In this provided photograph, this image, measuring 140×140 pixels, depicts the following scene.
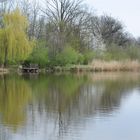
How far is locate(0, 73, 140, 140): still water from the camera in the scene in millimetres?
12578

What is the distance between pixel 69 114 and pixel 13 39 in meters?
29.5

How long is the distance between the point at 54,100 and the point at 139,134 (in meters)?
8.63

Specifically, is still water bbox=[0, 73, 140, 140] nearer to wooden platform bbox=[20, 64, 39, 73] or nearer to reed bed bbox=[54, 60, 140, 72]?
wooden platform bbox=[20, 64, 39, 73]

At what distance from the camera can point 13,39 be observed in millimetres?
44938

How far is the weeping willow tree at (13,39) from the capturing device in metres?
45.0

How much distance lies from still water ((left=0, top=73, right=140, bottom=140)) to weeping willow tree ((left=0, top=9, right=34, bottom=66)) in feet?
64.5

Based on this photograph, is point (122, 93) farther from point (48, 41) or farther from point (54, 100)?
point (48, 41)

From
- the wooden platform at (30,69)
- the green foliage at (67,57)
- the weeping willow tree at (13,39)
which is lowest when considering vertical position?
the wooden platform at (30,69)

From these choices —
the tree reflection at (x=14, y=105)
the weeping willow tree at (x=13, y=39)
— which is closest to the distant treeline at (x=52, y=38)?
the weeping willow tree at (x=13, y=39)

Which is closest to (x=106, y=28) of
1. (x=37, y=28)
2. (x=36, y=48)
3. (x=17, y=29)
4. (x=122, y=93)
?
(x=37, y=28)

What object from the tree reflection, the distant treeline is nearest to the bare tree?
the distant treeline

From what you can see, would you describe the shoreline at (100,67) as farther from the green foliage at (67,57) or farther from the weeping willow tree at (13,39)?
the weeping willow tree at (13,39)

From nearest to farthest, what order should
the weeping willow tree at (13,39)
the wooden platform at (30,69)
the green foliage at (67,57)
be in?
the weeping willow tree at (13,39), the wooden platform at (30,69), the green foliage at (67,57)

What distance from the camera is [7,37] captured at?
4494 cm
